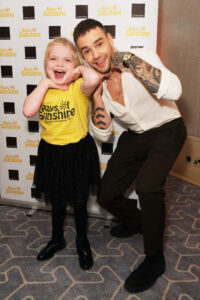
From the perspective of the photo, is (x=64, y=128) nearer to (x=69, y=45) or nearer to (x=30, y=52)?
(x=69, y=45)

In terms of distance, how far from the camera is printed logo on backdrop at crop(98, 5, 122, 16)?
6.08 ft

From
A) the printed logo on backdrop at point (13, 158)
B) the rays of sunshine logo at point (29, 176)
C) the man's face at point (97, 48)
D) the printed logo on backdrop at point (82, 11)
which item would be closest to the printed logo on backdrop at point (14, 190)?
the rays of sunshine logo at point (29, 176)

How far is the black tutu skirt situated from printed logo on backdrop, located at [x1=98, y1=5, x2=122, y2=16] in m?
0.86

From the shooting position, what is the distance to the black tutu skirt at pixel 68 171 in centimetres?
164

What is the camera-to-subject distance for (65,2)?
1.92 metres

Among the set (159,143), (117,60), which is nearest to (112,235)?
(159,143)

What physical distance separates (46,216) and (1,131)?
80 cm

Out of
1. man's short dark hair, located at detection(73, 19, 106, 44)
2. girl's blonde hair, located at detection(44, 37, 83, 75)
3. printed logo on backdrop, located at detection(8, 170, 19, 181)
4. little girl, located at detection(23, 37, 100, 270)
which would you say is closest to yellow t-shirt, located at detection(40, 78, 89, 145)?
little girl, located at detection(23, 37, 100, 270)

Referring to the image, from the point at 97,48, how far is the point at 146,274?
4.28ft

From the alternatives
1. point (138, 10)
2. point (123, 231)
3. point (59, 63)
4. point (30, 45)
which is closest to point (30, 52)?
point (30, 45)

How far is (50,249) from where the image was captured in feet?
5.89

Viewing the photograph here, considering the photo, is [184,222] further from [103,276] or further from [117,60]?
[117,60]

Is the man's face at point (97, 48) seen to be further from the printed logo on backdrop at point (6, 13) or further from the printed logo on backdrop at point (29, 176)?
the printed logo on backdrop at point (29, 176)

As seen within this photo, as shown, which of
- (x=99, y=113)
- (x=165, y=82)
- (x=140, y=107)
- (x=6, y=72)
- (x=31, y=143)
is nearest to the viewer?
(x=165, y=82)
